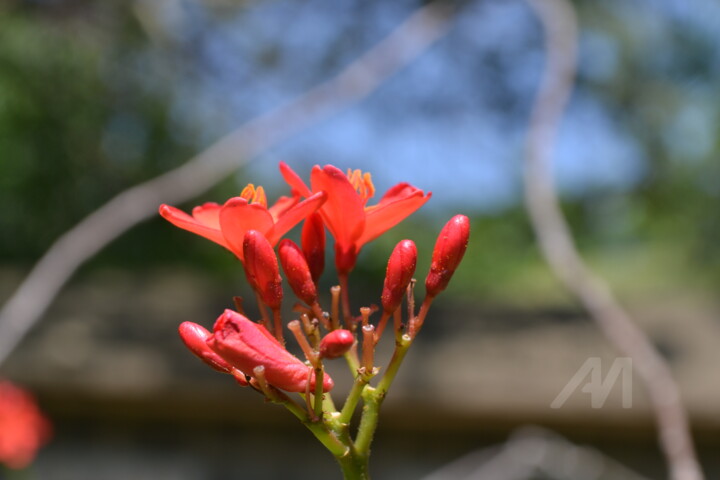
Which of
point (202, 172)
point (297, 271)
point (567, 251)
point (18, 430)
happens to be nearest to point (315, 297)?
point (297, 271)

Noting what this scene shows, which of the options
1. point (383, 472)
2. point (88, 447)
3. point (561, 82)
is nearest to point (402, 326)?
point (561, 82)

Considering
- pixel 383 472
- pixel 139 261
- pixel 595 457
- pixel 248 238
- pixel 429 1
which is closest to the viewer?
pixel 248 238

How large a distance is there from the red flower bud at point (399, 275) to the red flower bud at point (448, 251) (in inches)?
1.0

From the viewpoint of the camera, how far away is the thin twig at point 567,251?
1091mm

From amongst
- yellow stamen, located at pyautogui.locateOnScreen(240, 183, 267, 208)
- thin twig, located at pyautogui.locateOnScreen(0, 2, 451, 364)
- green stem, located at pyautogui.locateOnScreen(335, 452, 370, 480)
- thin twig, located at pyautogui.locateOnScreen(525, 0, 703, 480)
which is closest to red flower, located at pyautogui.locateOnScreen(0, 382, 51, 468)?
thin twig, located at pyautogui.locateOnScreen(0, 2, 451, 364)

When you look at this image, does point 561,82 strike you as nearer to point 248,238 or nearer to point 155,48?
point 248,238

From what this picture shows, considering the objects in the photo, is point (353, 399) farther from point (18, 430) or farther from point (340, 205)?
point (18, 430)

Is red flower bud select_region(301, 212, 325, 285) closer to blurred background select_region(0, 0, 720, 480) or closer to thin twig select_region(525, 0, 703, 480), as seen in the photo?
thin twig select_region(525, 0, 703, 480)

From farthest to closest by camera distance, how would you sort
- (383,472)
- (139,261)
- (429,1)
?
1. (139,261)
2. (429,1)
3. (383,472)

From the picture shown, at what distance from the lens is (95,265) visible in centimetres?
304

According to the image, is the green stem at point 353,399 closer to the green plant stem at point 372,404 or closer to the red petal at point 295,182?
the green plant stem at point 372,404

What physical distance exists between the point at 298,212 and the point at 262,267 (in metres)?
0.04

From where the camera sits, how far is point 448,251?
1.68ft

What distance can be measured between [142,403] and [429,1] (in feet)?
5.42
